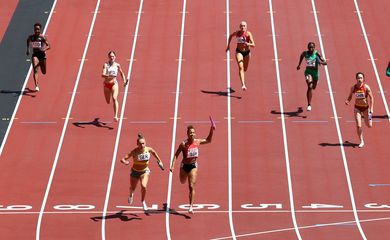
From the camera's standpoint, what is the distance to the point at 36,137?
31.3 metres

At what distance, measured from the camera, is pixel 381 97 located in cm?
3350

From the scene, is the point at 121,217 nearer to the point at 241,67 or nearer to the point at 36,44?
the point at 241,67

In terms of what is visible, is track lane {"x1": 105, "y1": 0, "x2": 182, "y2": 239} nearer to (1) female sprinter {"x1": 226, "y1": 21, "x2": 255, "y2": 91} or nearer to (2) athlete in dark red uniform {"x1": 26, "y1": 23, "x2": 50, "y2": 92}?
(1) female sprinter {"x1": 226, "y1": 21, "x2": 255, "y2": 91}

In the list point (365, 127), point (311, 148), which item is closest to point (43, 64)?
point (311, 148)

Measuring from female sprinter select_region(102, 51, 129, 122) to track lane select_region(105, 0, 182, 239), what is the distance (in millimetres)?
752

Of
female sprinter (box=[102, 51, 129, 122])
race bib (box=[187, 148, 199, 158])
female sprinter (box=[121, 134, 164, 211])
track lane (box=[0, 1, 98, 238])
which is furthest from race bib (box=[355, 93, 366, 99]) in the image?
track lane (box=[0, 1, 98, 238])

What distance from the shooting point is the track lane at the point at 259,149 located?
26.8 meters

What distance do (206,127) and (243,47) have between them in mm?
2941

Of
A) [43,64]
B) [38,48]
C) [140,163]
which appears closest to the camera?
[140,163]

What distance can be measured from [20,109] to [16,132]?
4.98 feet

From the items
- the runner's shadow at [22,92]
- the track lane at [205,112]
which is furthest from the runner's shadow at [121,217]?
the runner's shadow at [22,92]

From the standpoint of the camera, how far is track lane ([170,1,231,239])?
87.5ft

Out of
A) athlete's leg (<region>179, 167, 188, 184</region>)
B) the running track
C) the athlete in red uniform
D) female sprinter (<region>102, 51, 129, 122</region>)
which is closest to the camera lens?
athlete's leg (<region>179, 167, 188, 184</region>)

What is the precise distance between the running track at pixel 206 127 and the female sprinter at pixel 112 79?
2.33 ft
